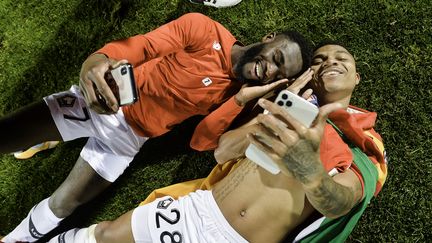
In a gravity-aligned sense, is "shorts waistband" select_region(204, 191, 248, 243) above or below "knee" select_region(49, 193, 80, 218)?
above

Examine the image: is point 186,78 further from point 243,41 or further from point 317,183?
point 317,183

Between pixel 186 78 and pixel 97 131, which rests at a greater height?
pixel 186 78

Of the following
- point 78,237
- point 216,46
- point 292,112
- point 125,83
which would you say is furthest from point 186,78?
point 78,237

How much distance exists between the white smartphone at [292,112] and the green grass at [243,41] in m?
1.69

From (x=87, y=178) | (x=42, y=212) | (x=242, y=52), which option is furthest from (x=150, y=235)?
(x=242, y=52)

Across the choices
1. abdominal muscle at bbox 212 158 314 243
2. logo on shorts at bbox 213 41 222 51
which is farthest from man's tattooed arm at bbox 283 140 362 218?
logo on shorts at bbox 213 41 222 51

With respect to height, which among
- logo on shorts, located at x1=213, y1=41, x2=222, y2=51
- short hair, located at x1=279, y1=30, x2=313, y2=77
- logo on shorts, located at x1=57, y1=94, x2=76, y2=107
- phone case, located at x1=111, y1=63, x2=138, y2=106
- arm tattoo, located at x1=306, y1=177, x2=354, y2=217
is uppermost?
phone case, located at x1=111, y1=63, x2=138, y2=106

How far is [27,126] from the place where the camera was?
3.33 metres

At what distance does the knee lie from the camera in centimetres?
377

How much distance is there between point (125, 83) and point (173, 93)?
0.67 m

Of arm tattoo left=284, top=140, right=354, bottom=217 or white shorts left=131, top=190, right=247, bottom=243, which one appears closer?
arm tattoo left=284, top=140, right=354, bottom=217

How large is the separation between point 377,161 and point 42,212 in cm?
254

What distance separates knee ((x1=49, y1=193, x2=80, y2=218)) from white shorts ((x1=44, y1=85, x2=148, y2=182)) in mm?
369

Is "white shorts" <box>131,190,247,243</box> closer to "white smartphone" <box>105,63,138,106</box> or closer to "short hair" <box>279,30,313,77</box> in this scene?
"white smartphone" <box>105,63,138,106</box>
